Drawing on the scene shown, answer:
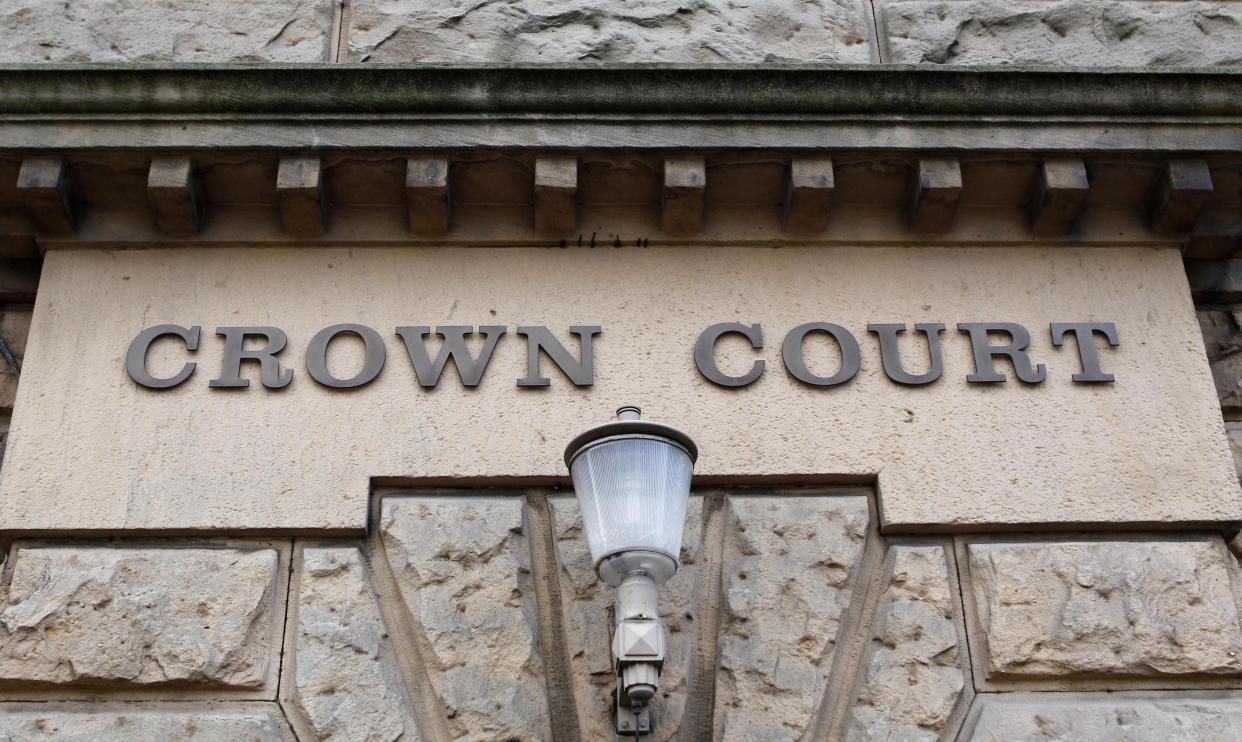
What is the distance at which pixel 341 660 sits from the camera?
12.4 feet

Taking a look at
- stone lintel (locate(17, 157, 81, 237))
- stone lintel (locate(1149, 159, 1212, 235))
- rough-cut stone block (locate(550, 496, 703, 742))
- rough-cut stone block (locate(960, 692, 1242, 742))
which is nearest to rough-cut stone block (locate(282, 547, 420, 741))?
rough-cut stone block (locate(550, 496, 703, 742))

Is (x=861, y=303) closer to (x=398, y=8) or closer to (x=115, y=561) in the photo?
(x=398, y=8)

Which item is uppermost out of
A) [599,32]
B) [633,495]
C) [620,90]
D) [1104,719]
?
[599,32]

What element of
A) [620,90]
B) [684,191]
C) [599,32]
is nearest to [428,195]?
[620,90]

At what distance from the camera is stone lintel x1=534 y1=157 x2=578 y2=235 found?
4.38 metres

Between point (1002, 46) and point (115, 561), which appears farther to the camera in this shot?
point (1002, 46)

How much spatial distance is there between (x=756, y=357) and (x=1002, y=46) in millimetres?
1590

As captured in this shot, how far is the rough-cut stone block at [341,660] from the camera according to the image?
12.1ft

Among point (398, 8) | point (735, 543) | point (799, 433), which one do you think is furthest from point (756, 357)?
point (398, 8)

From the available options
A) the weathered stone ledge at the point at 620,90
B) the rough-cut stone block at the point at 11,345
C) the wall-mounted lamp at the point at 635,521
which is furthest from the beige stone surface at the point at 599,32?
the wall-mounted lamp at the point at 635,521

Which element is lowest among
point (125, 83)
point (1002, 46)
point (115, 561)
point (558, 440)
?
point (115, 561)

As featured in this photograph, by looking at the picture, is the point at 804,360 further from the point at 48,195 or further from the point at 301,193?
the point at 48,195

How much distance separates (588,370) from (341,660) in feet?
3.77

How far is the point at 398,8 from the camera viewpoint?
194 inches
